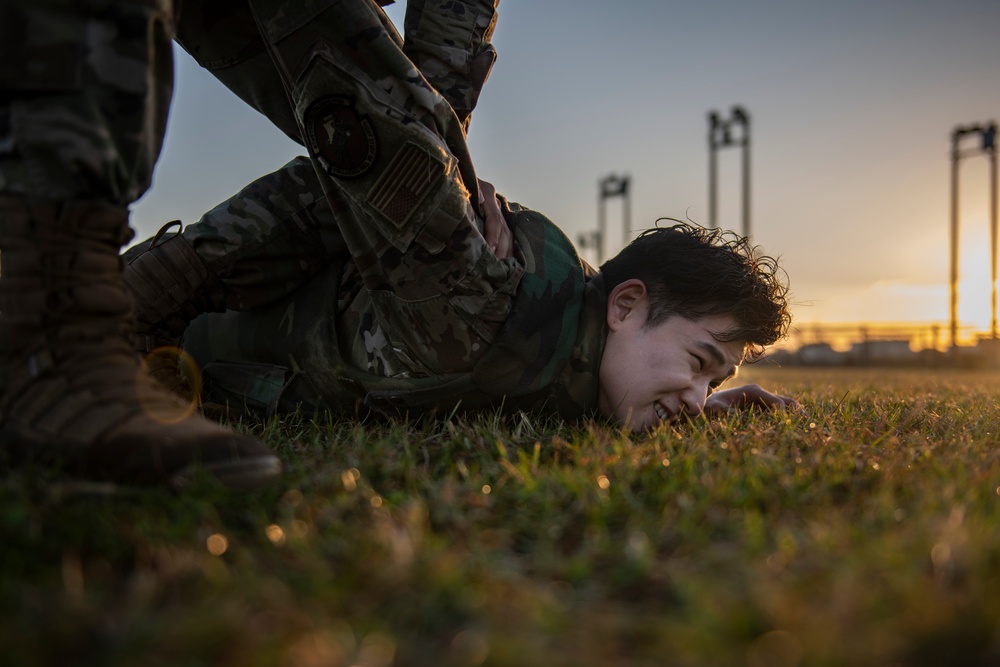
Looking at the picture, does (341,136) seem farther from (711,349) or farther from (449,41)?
(711,349)

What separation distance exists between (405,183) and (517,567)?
4.37 ft

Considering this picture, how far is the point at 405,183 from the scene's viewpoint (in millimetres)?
2090

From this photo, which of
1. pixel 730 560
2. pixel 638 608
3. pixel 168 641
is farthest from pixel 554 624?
pixel 168 641

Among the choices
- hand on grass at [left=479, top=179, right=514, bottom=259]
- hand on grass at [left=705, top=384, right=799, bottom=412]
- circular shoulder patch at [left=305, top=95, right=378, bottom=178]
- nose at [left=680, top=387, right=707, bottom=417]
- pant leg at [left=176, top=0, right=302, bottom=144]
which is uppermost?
pant leg at [left=176, top=0, right=302, bottom=144]

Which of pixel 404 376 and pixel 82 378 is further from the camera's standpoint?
pixel 404 376

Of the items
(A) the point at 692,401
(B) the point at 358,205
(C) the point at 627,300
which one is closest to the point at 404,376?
(B) the point at 358,205

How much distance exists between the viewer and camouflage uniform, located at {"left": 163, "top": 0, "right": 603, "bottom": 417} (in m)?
2.06

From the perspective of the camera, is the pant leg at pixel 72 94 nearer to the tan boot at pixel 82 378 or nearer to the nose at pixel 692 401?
the tan boot at pixel 82 378

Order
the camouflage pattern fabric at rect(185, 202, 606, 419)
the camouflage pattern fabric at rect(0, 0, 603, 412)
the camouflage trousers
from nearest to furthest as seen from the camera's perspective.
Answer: the camouflage trousers < the camouflage pattern fabric at rect(0, 0, 603, 412) < the camouflage pattern fabric at rect(185, 202, 606, 419)

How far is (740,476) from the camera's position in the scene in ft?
5.04

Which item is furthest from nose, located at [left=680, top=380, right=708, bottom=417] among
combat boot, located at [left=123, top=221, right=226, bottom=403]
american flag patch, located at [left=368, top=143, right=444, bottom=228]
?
combat boot, located at [left=123, top=221, right=226, bottom=403]

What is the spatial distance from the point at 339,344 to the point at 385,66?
1001 mm

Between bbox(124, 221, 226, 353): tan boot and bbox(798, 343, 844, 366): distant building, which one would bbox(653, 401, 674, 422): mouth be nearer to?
bbox(124, 221, 226, 353): tan boot

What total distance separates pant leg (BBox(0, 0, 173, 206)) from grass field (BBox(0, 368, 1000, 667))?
2.00 feet
